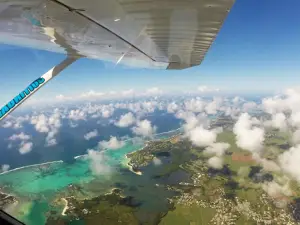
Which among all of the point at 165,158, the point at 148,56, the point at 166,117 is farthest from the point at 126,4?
the point at 166,117

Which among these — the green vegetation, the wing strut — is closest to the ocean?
the green vegetation

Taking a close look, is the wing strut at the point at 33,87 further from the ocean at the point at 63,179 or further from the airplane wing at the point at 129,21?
the ocean at the point at 63,179

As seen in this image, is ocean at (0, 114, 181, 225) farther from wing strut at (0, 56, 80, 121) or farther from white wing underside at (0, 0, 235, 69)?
white wing underside at (0, 0, 235, 69)

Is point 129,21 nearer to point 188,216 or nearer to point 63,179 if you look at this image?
point 188,216

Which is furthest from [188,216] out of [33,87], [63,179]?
[33,87]

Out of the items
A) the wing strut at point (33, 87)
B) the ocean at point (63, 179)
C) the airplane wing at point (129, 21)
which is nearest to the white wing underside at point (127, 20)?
the airplane wing at point (129, 21)

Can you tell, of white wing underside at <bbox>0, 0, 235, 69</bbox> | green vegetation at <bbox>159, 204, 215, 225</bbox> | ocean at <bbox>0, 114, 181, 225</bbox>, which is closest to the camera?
white wing underside at <bbox>0, 0, 235, 69</bbox>
